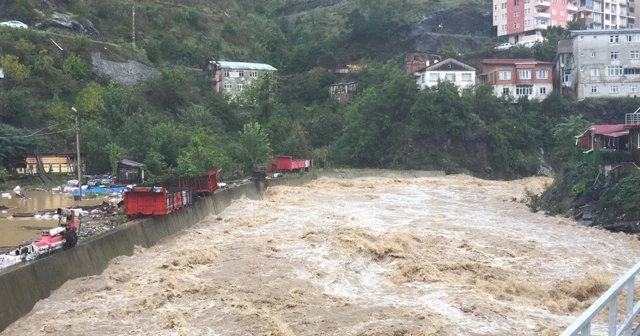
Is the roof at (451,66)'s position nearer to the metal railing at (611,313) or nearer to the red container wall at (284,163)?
the red container wall at (284,163)

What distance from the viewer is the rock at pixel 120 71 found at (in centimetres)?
6650

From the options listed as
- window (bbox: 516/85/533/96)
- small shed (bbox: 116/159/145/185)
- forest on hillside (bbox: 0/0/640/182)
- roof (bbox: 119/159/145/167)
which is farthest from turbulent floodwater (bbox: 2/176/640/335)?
window (bbox: 516/85/533/96)

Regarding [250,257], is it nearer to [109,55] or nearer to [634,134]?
[634,134]

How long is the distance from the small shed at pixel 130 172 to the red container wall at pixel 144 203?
2008 cm

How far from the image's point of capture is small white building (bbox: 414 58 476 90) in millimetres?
70750

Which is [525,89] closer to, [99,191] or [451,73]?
[451,73]

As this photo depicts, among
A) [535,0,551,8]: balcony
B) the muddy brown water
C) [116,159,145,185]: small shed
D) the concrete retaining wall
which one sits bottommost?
the concrete retaining wall

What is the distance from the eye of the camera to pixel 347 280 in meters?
15.6

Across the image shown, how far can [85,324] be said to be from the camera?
1220 centimetres

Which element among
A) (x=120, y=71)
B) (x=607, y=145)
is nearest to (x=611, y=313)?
(x=607, y=145)

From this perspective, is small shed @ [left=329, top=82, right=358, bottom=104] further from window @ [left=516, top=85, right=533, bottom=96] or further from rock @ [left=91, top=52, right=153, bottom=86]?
rock @ [left=91, top=52, right=153, bottom=86]

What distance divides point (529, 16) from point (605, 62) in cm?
2094

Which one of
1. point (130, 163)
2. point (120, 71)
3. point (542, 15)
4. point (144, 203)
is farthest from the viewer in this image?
point (542, 15)

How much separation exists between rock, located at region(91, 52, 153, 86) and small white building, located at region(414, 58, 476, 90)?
116 feet
